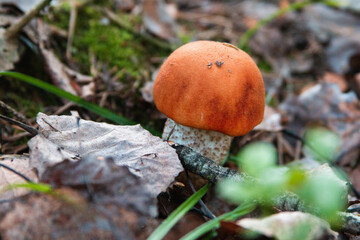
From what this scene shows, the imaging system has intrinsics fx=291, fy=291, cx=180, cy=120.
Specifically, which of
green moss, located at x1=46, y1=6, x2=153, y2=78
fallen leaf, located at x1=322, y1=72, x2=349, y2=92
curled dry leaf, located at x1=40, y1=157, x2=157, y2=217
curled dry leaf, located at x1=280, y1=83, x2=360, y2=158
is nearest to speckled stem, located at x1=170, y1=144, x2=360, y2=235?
curled dry leaf, located at x1=40, y1=157, x2=157, y2=217

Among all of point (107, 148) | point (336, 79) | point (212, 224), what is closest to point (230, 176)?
point (212, 224)

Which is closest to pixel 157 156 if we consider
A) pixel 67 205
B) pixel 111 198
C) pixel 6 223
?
pixel 111 198

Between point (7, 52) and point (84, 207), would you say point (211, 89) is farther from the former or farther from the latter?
point (7, 52)

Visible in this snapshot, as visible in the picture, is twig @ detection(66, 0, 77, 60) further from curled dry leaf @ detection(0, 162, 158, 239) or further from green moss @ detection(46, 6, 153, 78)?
curled dry leaf @ detection(0, 162, 158, 239)

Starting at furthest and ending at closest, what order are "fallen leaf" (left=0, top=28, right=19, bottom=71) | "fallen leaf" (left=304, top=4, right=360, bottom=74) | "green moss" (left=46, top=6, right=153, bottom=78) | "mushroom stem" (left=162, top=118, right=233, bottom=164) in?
1. "fallen leaf" (left=304, top=4, right=360, bottom=74)
2. "green moss" (left=46, top=6, right=153, bottom=78)
3. "fallen leaf" (left=0, top=28, right=19, bottom=71)
4. "mushroom stem" (left=162, top=118, right=233, bottom=164)

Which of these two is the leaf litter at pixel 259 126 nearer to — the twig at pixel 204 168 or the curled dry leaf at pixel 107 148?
the curled dry leaf at pixel 107 148

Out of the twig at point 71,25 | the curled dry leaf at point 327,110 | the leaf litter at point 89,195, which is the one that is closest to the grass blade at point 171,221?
the leaf litter at point 89,195

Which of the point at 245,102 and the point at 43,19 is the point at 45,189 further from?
the point at 43,19
